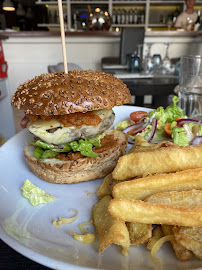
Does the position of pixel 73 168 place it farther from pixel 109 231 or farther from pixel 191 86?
pixel 191 86

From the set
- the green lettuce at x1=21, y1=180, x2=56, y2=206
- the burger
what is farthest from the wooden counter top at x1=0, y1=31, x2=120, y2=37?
the green lettuce at x1=21, y1=180, x2=56, y2=206

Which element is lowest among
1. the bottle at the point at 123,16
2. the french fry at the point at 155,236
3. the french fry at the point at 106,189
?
the french fry at the point at 155,236

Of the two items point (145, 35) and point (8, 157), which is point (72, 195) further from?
point (145, 35)

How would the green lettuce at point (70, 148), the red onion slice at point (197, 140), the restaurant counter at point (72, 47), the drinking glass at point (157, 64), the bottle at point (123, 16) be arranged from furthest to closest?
the bottle at point (123, 16), the restaurant counter at point (72, 47), the drinking glass at point (157, 64), the red onion slice at point (197, 140), the green lettuce at point (70, 148)

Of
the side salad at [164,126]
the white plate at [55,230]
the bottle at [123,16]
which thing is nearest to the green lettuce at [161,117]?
the side salad at [164,126]

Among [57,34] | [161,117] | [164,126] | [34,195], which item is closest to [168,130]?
[164,126]

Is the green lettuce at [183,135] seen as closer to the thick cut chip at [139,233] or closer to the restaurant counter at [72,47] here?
the thick cut chip at [139,233]

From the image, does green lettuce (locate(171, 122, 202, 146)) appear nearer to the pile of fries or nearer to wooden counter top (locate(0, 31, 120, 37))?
the pile of fries
